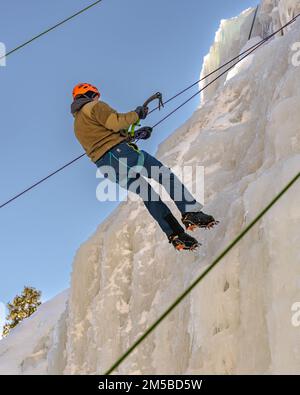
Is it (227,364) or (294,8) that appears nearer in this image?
(227,364)

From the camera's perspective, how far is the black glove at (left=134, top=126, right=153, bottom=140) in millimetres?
6590

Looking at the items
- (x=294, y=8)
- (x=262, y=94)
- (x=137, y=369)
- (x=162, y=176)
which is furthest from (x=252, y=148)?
(x=294, y=8)

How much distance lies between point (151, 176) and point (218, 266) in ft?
4.06

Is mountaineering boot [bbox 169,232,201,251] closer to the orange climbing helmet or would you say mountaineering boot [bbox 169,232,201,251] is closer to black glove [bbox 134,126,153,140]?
black glove [bbox 134,126,153,140]

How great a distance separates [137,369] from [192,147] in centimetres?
417

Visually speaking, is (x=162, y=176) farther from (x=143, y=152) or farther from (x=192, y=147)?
(x=192, y=147)

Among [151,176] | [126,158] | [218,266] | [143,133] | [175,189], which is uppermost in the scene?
[143,133]

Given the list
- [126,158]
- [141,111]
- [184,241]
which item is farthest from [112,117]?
[184,241]

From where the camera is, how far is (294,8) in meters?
15.6

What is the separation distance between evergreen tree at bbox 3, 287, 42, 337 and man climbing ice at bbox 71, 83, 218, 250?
21.2 meters

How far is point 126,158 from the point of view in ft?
21.0

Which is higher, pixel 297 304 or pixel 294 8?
pixel 294 8

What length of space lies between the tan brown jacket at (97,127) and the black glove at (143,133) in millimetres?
180

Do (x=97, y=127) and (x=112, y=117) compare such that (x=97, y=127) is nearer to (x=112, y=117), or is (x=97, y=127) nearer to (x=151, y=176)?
(x=112, y=117)
